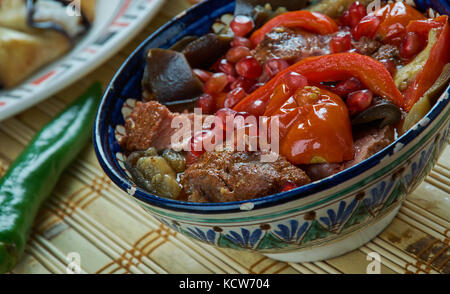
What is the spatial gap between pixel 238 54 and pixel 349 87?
641 millimetres

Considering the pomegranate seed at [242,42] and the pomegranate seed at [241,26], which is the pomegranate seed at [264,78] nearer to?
the pomegranate seed at [242,42]

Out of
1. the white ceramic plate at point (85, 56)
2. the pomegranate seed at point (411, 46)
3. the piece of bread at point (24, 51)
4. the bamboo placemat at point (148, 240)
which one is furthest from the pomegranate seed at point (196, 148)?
the piece of bread at point (24, 51)

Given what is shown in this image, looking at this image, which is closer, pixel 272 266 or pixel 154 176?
pixel 154 176

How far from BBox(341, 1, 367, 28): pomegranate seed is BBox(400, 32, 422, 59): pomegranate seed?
0.30 meters

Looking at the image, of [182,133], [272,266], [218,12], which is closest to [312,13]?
[218,12]

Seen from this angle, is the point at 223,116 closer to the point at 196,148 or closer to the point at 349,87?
the point at 196,148

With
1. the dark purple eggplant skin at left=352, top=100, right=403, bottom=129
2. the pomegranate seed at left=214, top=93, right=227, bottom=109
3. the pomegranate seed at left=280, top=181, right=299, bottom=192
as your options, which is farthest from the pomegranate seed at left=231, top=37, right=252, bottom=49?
the pomegranate seed at left=280, top=181, right=299, bottom=192

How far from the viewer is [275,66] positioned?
7.19 ft

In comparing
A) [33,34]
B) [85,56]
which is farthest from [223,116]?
[33,34]

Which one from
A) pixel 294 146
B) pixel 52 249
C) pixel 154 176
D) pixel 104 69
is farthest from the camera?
pixel 104 69

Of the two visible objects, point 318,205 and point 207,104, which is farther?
point 207,104
